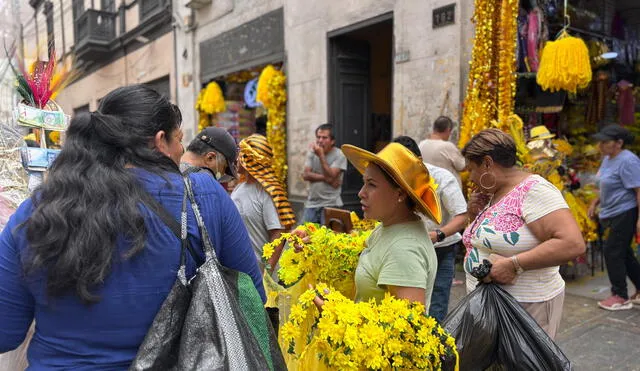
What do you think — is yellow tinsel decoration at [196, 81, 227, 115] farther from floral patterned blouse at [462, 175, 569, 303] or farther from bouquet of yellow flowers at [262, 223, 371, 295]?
floral patterned blouse at [462, 175, 569, 303]

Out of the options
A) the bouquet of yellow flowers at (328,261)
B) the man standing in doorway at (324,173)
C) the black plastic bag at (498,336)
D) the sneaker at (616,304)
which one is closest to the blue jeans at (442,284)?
the black plastic bag at (498,336)

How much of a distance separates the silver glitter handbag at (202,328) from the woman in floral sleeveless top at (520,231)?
1.39 m

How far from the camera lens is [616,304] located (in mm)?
4641

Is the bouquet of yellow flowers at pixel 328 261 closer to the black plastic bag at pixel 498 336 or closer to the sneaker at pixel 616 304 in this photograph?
the black plastic bag at pixel 498 336

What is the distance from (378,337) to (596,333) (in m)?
3.52

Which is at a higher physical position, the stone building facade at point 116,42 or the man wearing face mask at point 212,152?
the stone building facade at point 116,42

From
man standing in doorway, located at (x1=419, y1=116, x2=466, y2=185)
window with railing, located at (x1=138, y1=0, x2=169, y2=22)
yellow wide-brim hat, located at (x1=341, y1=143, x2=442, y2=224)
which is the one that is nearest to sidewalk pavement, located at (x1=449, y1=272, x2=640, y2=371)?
man standing in doorway, located at (x1=419, y1=116, x2=466, y2=185)

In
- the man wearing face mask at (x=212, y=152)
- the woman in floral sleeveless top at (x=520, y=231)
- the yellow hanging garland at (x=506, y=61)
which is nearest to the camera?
the woman in floral sleeveless top at (x=520, y=231)

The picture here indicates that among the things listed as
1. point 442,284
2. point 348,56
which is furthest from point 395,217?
point 348,56

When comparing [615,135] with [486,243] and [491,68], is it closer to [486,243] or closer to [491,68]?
[491,68]

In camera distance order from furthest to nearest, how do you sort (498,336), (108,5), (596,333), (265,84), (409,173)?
(108,5)
(265,84)
(596,333)
(498,336)
(409,173)

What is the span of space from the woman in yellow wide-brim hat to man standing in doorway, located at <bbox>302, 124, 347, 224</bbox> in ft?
13.2

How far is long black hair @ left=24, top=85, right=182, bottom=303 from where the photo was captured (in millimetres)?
1193

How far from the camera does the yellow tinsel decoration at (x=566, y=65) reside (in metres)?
4.98
